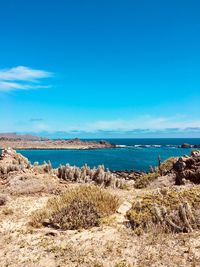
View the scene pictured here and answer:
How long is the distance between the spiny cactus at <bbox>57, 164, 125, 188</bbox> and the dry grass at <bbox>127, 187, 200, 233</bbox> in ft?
30.4

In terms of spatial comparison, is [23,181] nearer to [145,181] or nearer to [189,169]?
[145,181]

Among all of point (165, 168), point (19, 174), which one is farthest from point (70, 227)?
point (165, 168)

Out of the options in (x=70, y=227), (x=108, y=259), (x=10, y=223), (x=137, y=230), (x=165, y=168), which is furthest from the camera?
(x=165, y=168)

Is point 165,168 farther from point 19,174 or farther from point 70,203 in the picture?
point 70,203

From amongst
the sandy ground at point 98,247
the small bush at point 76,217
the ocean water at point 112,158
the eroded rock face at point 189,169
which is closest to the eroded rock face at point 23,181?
the sandy ground at point 98,247

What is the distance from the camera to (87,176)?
2094 cm

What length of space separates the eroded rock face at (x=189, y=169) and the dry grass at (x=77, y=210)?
323 inches

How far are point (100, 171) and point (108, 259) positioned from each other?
13.2m

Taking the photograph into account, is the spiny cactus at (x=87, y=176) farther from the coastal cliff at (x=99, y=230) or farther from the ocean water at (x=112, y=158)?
the ocean water at (x=112, y=158)

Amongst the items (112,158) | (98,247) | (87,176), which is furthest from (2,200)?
(112,158)

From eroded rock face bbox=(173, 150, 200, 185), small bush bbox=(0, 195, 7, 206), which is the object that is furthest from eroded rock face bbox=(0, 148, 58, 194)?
eroded rock face bbox=(173, 150, 200, 185)

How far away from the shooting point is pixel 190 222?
966cm

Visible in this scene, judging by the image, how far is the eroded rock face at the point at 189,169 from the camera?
Answer: 19609 millimetres

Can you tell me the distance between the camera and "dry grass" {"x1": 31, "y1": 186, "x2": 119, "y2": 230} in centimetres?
1062
